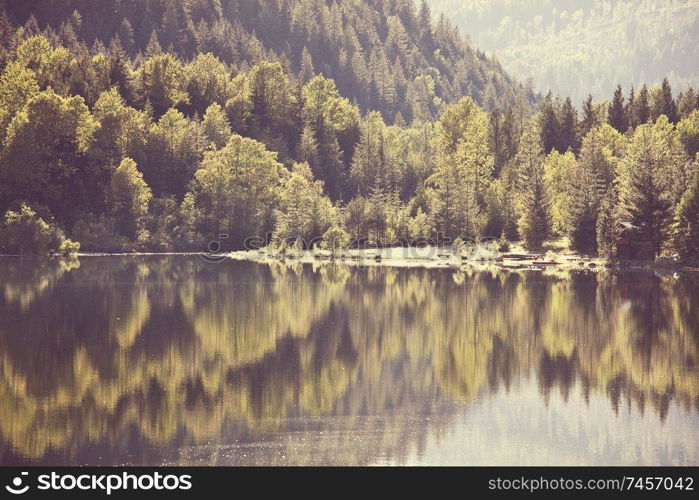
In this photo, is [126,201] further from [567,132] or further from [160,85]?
[567,132]

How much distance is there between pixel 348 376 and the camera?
1688 inches

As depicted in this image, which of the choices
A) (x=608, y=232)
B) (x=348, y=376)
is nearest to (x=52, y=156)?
(x=608, y=232)

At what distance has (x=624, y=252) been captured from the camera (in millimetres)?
99750

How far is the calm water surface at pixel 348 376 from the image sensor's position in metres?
31.9

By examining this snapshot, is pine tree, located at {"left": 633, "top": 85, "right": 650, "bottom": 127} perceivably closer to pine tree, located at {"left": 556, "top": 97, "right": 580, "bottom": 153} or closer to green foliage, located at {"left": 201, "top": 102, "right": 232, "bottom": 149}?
pine tree, located at {"left": 556, "top": 97, "right": 580, "bottom": 153}

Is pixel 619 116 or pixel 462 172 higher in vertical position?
pixel 619 116

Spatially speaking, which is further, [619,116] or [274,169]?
[619,116]

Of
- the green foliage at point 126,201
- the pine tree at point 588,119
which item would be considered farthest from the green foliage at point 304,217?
the pine tree at point 588,119

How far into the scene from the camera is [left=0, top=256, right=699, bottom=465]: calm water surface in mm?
31906

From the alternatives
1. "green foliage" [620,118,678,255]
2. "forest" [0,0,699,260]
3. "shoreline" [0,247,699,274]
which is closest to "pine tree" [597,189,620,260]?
"forest" [0,0,699,260]

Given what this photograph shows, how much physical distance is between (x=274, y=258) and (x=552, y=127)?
192 feet

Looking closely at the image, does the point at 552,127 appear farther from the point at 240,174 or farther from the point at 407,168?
the point at 240,174
